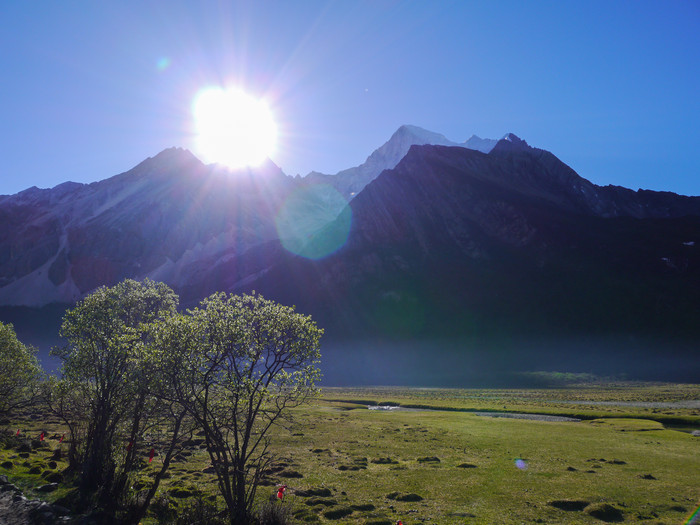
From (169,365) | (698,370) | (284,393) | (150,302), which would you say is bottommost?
(698,370)

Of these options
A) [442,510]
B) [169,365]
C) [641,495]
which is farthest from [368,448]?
[169,365]

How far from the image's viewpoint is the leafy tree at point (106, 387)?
3053 cm

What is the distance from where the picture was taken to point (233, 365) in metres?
24.7

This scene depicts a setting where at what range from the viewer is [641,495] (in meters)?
29.9

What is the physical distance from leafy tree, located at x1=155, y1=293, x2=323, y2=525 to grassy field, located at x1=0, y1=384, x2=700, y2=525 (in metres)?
8.18

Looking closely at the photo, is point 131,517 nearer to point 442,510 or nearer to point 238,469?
point 238,469

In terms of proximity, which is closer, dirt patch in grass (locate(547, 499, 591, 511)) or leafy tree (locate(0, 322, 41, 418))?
dirt patch in grass (locate(547, 499, 591, 511))

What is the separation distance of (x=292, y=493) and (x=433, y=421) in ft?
171

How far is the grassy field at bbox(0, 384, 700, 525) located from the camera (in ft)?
90.2

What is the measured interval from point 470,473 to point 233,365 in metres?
27.0

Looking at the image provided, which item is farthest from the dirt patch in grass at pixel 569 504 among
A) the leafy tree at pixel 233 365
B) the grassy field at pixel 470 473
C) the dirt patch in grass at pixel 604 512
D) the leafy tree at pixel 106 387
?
the leafy tree at pixel 106 387

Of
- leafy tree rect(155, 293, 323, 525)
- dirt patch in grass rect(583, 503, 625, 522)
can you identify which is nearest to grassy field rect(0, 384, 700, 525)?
dirt patch in grass rect(583, 503, 625, 522)

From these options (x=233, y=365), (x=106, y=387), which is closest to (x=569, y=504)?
(x=233, y=365)

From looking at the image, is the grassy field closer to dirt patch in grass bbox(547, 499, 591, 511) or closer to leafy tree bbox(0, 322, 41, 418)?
dirt patch in grass bbox(547, 499, 591, 511)
